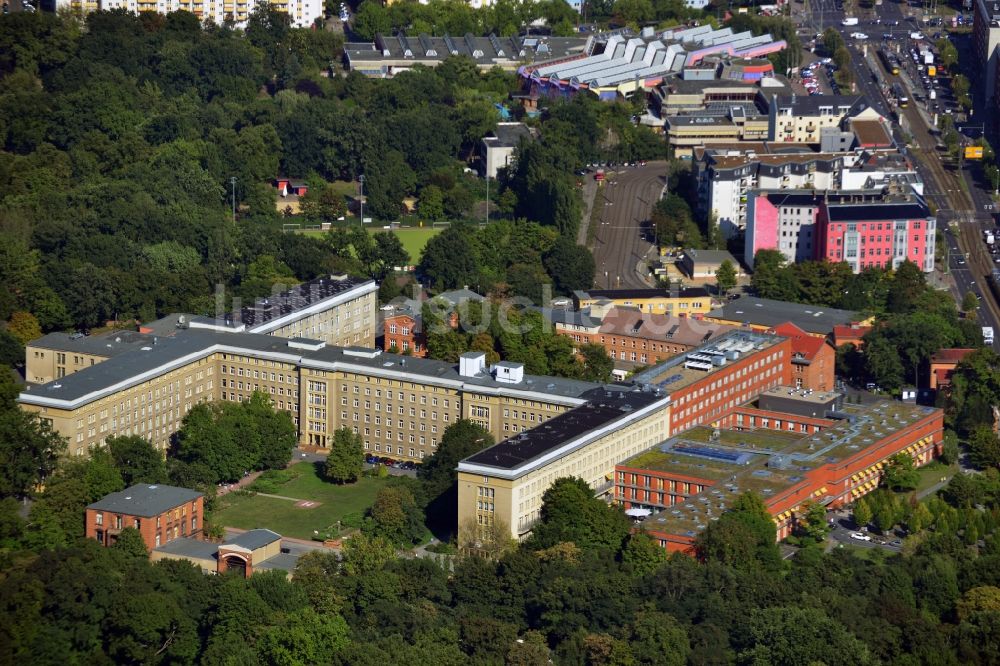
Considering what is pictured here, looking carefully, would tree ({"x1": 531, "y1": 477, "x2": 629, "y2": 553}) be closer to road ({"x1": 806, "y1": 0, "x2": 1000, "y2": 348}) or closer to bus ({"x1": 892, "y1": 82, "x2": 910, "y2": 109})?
road ({"x1": 806, "y1": 0, "x2": 1000, "y2": 348})

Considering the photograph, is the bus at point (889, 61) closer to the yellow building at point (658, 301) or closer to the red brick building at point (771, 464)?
the yellow building at point (658, 301)

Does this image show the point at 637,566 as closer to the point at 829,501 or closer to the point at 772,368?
the point at 829,501

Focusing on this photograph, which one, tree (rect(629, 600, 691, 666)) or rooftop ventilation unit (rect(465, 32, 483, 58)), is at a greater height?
rooftop ventilation unit (rect(465, 32, 483, 58))

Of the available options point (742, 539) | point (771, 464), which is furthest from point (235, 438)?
point (742, 539)

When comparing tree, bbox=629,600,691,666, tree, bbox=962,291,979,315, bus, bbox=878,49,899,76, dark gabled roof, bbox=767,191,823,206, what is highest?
bus, bbox=878,49,899,76

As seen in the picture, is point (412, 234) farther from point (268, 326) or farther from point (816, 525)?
point (816, 525)

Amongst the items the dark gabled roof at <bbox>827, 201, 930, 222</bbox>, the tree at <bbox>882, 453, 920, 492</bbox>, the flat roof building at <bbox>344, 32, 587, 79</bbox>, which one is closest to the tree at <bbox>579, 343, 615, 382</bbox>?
the tree at <bbox>882, 453, 920, 492</bbox>

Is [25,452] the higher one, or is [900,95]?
[900,95]
